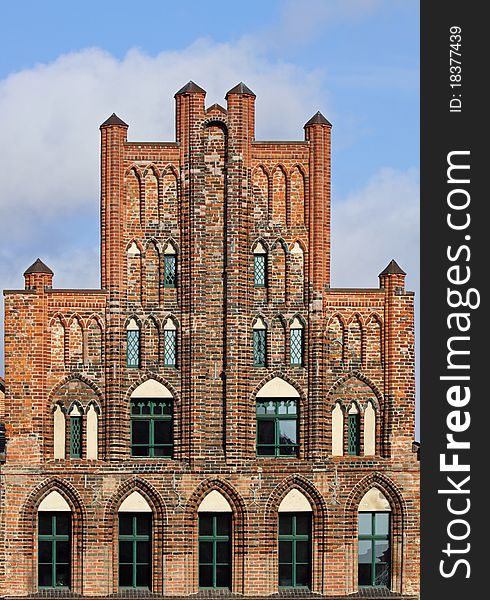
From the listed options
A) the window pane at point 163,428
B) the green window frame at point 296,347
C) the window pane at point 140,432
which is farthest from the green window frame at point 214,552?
the green window frame at point 296,347

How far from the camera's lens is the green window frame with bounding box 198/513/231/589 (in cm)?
3238

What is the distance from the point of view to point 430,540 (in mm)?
28344

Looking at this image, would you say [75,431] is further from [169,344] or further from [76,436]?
[169,344]

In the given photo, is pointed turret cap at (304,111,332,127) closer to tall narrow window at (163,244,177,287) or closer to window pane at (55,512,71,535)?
tall narrow window at (163,244,177,287)

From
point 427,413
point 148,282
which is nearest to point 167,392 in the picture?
point 148,282

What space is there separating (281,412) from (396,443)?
3148 mm

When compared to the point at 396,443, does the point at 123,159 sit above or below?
above

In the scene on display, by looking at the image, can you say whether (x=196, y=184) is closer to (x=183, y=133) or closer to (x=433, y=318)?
(x=183, y=133)

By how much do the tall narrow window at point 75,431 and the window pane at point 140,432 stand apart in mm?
1384

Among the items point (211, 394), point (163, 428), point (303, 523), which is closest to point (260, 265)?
point (211, 394)

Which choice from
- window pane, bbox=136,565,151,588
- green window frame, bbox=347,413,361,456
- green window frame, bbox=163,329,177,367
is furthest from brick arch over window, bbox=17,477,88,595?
green window frame, bbox=347,413,361,456

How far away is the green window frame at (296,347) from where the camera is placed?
3316 cm

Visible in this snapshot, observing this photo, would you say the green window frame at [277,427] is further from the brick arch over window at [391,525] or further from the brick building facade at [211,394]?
the brick arch over window at [391,525]

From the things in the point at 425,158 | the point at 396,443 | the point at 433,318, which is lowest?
the point at 396,443
